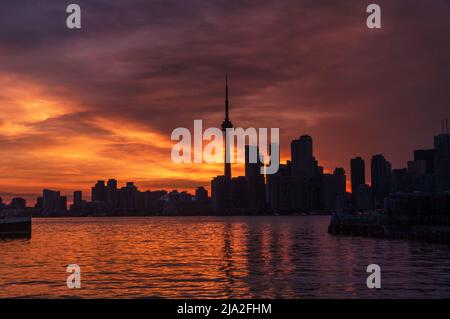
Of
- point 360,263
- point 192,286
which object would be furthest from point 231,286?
point 360,263

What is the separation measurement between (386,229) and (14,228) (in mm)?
100872

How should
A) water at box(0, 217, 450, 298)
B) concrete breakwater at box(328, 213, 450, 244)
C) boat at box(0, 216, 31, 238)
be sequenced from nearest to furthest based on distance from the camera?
water at box(0, 217, 450, 298) < concrete breakwater at box(328, 213, 450, 244) < boat at box(0, 216, 31, 238)

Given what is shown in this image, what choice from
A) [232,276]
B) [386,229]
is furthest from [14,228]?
[232,276]

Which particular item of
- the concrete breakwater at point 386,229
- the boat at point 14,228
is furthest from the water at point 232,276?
the boat at point 14,228

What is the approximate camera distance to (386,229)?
400 feet

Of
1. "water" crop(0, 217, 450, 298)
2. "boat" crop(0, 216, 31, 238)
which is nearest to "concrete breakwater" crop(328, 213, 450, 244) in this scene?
"water" crop(0, 217, 450, 298)

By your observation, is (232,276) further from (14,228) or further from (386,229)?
(14,228)

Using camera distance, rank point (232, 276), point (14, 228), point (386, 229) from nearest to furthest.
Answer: point (232, 276), point (386, 229), point (14, 228)

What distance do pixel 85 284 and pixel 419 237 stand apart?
78866mm

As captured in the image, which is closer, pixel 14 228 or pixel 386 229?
pixel 386 229

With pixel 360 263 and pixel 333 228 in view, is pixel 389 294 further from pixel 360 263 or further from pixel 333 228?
pixel 333 228

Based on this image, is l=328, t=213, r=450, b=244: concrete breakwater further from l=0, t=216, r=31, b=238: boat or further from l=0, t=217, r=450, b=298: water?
l=0, t=216, r=31, b=238: boat

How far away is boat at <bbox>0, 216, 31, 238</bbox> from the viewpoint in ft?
506

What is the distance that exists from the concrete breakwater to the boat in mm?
86818
